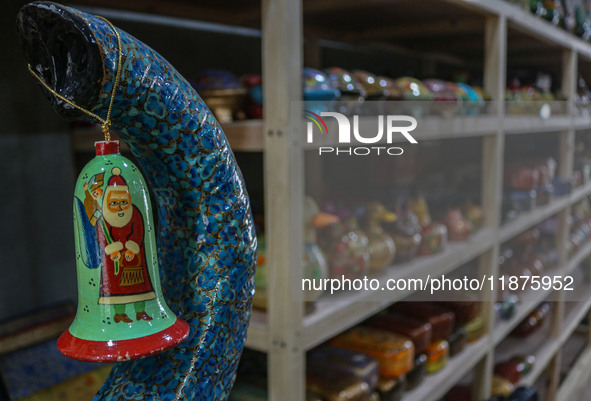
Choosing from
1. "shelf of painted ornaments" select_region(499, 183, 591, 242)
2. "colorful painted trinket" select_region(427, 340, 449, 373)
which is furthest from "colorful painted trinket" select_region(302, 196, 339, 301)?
"shelf of painted ornaments" select_region(499, 183, 591, 242)

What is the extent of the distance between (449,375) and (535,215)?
2.83 feet

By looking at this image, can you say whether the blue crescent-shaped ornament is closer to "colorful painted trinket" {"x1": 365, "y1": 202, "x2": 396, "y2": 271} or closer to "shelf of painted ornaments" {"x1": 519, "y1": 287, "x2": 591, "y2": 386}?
"colorful painted trinket" {"x1": 365, "y1": 202, "x2": 396, "y2": 271}

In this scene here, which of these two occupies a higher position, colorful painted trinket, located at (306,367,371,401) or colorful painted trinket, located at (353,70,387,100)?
colorful painted trinket, located at (353,70,387,100)

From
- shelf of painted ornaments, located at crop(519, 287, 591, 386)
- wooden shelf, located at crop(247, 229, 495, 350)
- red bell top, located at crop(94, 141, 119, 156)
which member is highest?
red bell top, located at crop(94, 141, 119, 156)

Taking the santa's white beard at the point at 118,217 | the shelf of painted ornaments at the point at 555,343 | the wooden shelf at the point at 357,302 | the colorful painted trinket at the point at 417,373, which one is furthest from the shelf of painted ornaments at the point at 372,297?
the shelf of painted ornaments at the point at 555,343

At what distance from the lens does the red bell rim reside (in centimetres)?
41

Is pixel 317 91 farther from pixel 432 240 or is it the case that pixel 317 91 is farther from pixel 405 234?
pixel 432 240

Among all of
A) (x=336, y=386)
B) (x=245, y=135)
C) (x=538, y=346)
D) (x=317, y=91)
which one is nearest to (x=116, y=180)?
(x=245, y=135)

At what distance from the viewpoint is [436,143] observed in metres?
2.30

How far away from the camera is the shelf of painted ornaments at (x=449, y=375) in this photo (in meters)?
1.50

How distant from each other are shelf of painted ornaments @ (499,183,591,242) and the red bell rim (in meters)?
1.66

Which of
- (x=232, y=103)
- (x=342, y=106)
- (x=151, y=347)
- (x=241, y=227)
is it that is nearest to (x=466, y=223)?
(x=342, y=106)

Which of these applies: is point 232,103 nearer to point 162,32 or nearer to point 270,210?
point 270,210

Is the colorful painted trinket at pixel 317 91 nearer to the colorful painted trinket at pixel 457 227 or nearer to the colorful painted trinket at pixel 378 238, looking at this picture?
the colorful painted trinket at pixel 378 238
